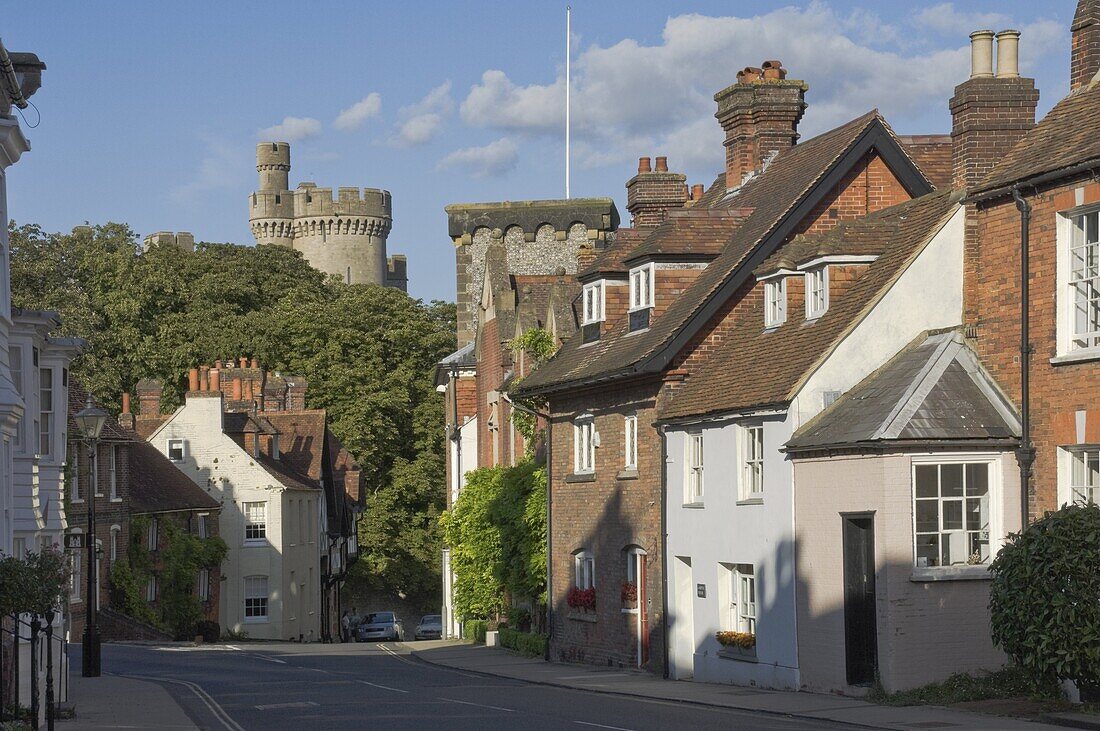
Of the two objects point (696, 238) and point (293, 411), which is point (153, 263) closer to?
point (293, 411)

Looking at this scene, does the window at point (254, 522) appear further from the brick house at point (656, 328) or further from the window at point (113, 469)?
the brick house at point (656, 328)

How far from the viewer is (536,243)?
5606cm

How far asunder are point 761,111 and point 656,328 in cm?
696

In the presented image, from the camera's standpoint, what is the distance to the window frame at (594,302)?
111ft

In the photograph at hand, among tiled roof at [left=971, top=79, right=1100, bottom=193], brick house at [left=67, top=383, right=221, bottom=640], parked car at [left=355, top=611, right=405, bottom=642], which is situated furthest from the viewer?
parked car at [left=355, top=611, right=405, bottom=642]

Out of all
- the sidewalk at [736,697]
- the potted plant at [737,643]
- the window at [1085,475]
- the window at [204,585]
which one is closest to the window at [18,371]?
the sidewalk at [736,697]

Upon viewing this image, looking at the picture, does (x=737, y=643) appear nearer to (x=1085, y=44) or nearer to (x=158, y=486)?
(x=1085, y=44)

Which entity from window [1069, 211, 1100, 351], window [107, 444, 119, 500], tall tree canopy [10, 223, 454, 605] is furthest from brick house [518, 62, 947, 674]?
tall tree canopy [10, 223, 454, 605]

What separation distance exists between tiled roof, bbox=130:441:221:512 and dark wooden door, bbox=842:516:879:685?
32.2m

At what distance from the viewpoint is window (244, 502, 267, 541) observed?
57.9 m

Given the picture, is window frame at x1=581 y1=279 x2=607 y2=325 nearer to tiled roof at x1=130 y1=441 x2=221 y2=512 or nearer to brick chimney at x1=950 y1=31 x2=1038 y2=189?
brick chimney at x1=950 y1=31 x2=1038 y2=189

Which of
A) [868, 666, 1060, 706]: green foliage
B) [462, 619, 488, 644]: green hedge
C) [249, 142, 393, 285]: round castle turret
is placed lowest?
[462, 619, 488, 644]: green hedge

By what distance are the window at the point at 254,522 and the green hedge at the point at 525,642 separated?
1935cm

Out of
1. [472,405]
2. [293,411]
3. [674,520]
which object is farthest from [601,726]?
[293,411]
